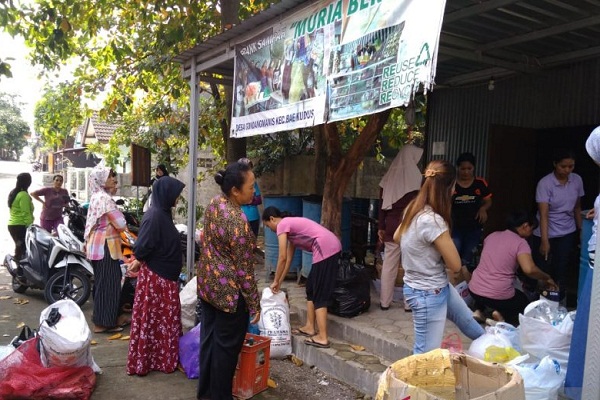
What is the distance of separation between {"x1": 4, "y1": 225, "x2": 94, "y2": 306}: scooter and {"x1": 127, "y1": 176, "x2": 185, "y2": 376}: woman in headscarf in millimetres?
2061

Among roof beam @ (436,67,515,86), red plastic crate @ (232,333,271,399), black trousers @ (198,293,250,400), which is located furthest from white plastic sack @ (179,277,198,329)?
roof beam @ (436,67,515,86)

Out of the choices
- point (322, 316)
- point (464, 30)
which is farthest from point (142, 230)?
point (464, 30)

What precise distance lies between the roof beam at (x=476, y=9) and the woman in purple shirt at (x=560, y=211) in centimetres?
153

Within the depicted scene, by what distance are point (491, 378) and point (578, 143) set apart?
5035 mm

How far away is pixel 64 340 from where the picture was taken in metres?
3.53

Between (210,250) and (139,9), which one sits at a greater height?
(139,9)

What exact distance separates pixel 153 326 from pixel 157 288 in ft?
Answer: 1.06

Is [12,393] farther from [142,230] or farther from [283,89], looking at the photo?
[283,89]

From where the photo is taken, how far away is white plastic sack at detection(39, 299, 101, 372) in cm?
353

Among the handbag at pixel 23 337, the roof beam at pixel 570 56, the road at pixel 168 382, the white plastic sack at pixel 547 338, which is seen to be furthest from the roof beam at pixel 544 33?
the handbag at pixel 23 337

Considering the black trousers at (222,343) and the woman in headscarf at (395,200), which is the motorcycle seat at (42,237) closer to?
the black trousers at (222,343)

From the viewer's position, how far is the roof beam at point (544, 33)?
4290mm

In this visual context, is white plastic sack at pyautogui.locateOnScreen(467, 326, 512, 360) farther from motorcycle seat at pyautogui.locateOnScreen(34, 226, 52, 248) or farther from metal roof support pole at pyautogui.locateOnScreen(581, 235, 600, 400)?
motorcycle seat at pyautogui.locateOnScreen(34, 226, 52, 248)

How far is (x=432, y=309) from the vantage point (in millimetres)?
3021
